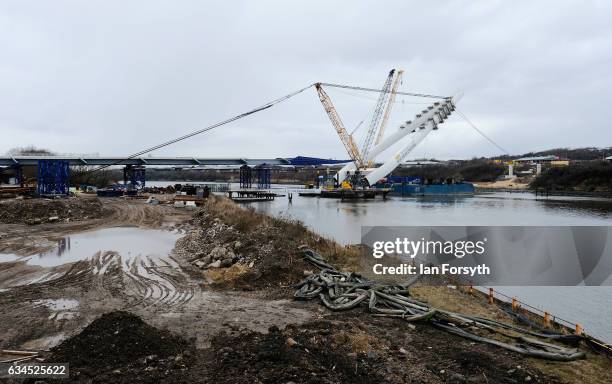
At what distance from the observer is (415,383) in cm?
474

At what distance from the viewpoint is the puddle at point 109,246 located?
40.2 feet

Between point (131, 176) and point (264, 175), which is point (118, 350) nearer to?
point (131, 176)

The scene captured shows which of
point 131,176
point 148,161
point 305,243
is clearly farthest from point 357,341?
point 148,161

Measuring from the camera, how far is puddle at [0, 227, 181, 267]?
12242 mm

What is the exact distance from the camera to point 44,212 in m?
22.6

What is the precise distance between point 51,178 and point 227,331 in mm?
40187

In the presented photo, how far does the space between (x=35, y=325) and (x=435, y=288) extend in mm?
8386

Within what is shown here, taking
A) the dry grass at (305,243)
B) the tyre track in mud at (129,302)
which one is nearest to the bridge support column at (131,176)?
the dry grass at (305,243)

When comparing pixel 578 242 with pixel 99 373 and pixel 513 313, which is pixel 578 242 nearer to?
pixel 513 313

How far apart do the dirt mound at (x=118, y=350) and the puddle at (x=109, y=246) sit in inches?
263

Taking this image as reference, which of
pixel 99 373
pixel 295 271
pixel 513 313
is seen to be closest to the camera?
pixel 99 373

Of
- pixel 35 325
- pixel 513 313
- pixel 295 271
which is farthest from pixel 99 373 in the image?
pixel 513 313

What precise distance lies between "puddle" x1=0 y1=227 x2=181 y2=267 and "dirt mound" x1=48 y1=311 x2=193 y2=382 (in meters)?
6.67

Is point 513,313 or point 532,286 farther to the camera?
point 532,286
